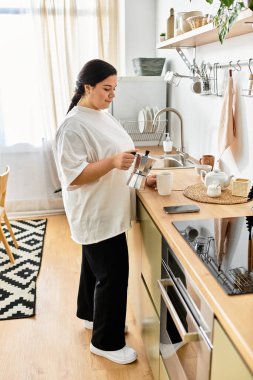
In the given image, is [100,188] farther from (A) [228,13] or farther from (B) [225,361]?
(B) [225,361]

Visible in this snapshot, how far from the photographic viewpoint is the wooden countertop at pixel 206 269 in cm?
80

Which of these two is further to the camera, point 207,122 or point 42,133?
point 42,133

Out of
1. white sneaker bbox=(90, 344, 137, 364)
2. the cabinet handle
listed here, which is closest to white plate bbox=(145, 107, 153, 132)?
white sneaker bbox=(90, 344, 137, 364)

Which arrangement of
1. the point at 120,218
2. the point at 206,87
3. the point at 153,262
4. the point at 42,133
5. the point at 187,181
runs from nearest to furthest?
the point at 153,262, the point at 120,218, the point at 187,181, the point at 206,87, the point at 42,133

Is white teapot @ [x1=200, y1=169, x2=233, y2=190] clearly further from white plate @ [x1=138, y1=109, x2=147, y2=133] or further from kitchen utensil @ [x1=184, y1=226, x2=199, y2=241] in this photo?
white plate @ [x1=138, y1=109, x2=147, y2=133]

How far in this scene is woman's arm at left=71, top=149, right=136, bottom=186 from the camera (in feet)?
5.15

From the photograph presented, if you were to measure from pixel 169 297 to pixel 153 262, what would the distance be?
264 mm

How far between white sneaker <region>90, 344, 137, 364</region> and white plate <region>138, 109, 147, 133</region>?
1.74 m

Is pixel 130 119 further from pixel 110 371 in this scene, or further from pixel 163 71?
pixel 110 371

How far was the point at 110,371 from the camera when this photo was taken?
1.90 m

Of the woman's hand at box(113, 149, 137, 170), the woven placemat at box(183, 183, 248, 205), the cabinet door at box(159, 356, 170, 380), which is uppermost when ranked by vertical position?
the woman's hand at box(113, 149, 137, 170)

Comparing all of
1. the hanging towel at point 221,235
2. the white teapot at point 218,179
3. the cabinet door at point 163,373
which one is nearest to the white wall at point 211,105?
the white teapot at point 218,179

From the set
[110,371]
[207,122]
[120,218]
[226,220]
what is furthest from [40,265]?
[226,220]

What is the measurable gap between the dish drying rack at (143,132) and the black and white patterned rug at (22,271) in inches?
48.9
